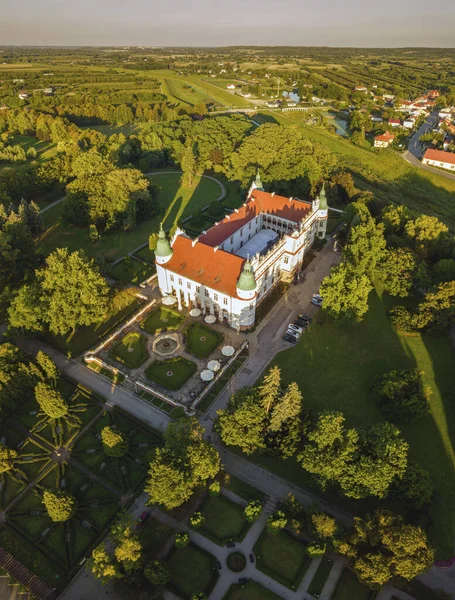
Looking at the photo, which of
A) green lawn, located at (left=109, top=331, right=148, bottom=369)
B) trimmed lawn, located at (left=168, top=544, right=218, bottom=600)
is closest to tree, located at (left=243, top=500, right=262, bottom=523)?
trimmed lawn, located at (left=168, top=544, right=218, bottom=600)

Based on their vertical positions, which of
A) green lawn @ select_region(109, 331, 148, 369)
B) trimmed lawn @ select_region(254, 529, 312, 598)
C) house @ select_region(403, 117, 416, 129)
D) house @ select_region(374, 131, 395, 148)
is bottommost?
trimmed lawn @ select_region(254, 529, 312, 598)

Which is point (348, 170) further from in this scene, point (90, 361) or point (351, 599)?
point (351, 599)

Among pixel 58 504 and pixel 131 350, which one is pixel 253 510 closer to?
pixel 58 504

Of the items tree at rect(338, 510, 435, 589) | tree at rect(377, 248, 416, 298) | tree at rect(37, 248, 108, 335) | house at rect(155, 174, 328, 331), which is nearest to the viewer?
tree at rect(338, 510, 435, 589)

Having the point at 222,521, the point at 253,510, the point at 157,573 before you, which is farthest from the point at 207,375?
the point at 157,573

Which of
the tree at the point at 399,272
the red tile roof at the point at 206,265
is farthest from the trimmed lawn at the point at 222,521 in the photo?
the tree at the point at 399,272

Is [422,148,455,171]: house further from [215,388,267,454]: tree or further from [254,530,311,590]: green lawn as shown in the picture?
[254,530,311,590]: green lawn

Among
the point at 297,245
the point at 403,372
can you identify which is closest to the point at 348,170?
the point at 297,245
